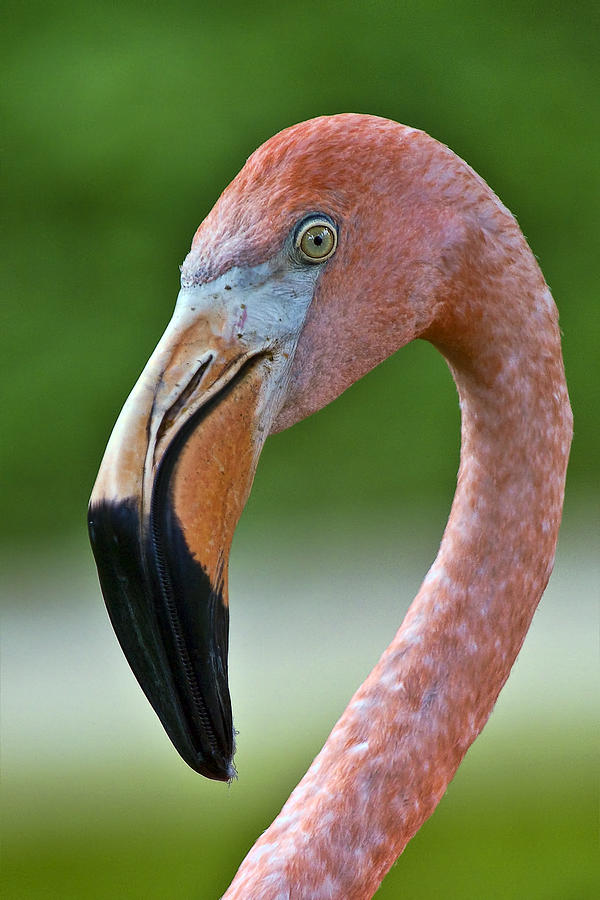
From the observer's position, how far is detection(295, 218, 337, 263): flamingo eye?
1065 millimetres

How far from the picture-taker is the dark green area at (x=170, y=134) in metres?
3.59

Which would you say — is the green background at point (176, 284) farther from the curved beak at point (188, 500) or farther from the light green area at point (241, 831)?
the curved beak at point (188, 500)

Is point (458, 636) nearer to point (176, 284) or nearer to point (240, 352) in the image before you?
point (240, 352)

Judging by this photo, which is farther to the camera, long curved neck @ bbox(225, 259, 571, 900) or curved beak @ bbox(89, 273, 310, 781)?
long curved neck @ bbox(225, 259, 571, 900)

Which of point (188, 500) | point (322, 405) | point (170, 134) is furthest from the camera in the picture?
point (170, 134)

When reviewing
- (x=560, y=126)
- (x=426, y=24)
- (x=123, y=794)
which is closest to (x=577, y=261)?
(x=560, y=126)

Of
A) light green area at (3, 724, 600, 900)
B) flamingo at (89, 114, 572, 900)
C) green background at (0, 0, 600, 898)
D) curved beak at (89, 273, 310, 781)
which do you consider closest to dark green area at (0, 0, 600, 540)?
green background at (0, 0, 600, 898)

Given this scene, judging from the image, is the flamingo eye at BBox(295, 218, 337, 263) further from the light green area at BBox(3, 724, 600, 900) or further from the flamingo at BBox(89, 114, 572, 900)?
the light green area at BBox(3, 724, 600, 900)

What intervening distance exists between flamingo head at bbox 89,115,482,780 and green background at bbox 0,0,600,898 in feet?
7.75

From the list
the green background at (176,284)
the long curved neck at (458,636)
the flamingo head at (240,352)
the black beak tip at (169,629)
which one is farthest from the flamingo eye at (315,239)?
the green background at (176,284)

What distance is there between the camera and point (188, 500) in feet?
3.24

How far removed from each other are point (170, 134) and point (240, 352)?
9.09 feet

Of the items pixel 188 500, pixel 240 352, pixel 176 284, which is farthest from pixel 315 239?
pixel 176 284

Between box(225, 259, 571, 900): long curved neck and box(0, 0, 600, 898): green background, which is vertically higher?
box(0, 0, 600, 898): green background
